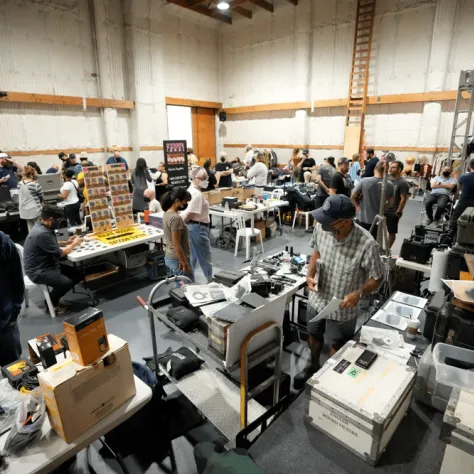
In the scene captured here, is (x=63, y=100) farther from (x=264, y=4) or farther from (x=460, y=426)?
(x=460, y=426)

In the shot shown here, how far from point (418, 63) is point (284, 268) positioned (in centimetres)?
1022

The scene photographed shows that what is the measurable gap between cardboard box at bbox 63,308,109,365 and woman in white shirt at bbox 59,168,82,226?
5618 millimetres

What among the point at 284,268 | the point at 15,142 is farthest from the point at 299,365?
the point at 15,142

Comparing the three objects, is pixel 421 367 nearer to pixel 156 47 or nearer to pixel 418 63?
pixel 418 63

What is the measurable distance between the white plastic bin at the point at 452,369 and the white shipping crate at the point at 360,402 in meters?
0.15

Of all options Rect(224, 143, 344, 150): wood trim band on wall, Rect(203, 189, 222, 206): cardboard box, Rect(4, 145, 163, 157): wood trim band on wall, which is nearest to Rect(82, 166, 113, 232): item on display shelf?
Rect(203, 189, 222, 206): cardboard box

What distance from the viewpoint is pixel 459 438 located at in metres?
1.27

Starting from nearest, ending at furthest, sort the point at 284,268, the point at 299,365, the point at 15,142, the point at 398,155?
the point at 299,365
the point at 284,268
the point at 15,142
the point at 398,155

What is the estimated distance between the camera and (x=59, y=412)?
1.50m

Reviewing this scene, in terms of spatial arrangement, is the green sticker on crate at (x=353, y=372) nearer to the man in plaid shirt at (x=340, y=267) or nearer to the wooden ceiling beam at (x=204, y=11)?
the man in plaid shirt at (x=340, y=267)

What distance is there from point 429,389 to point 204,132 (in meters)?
14.7

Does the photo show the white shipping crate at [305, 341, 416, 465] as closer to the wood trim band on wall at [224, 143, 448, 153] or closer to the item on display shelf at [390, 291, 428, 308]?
the item on display shelf at [390, 291, 428, 308]

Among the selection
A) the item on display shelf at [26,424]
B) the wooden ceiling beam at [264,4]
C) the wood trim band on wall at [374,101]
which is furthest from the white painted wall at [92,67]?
the item on display shelf at [26,424]

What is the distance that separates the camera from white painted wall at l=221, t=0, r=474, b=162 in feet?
32.3
